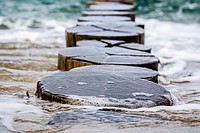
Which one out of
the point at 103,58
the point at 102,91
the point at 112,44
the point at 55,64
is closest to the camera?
the point at 102,91

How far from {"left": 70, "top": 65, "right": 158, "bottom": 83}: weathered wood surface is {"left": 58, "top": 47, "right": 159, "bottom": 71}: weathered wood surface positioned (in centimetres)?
22

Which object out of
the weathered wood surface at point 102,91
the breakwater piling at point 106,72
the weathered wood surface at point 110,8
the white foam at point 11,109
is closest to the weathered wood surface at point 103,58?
the breakwater piling at point 106,72

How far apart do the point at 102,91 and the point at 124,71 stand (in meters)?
0.59

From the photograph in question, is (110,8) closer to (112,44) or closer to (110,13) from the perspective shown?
(110,13)

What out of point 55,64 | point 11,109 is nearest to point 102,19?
point 55,64

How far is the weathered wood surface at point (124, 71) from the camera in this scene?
3.29 metres

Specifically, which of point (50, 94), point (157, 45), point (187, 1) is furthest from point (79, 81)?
point (187, 1)

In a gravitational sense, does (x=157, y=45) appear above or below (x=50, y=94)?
below

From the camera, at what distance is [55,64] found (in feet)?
16.5

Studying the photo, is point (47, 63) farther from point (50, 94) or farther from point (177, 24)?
point (177, 24)

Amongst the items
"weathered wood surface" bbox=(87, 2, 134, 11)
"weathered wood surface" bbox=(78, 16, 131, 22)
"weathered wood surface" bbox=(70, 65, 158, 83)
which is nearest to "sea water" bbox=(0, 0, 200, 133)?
"weathered wood surface" bbox=(70, 65, 158, 83)

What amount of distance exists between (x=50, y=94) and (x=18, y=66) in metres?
2.16

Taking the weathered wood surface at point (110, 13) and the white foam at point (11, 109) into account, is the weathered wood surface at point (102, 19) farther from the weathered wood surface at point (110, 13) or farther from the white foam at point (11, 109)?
the white foam at point (11, 109)

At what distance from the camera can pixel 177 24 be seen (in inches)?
423
